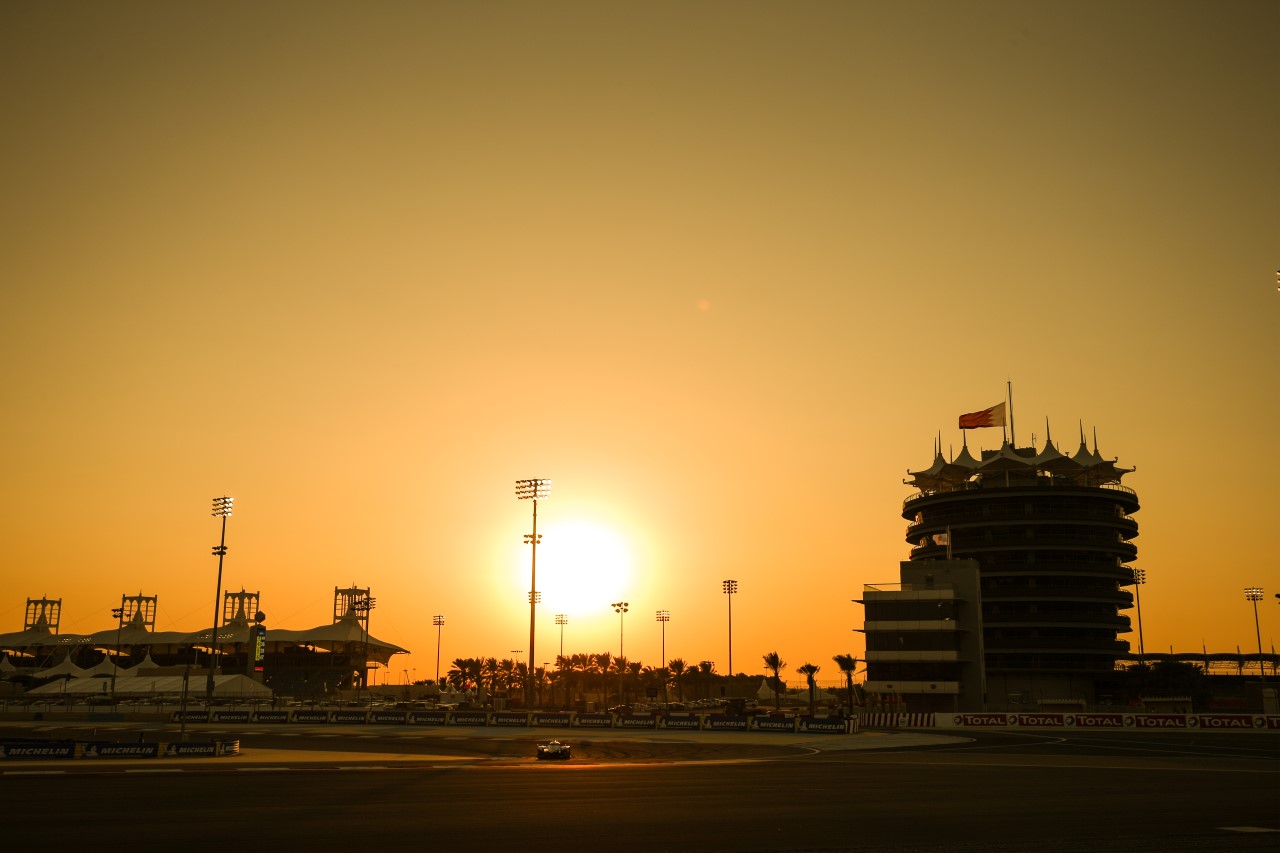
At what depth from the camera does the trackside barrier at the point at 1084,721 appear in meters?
81.9

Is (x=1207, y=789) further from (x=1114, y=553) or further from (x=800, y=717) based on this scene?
(x=1114, y=553)

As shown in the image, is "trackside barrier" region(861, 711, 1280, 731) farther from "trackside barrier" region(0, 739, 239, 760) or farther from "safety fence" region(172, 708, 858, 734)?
"trackside barrier" region(0, 739, 239, 760)

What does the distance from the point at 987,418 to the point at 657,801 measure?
10970 cm

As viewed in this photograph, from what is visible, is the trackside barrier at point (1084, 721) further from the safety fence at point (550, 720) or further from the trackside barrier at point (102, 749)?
the trackside barrier at point (102, 749)

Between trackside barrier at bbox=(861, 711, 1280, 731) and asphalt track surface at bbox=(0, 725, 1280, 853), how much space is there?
32067 mm

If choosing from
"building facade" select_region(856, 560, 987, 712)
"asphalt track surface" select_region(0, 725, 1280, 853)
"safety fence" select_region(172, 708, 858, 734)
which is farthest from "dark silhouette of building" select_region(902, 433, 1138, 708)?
"asphalt track surface" select_region(0, 725, 1280, 853)

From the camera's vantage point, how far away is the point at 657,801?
28.6 metres

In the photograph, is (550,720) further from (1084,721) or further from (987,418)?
(987,418)

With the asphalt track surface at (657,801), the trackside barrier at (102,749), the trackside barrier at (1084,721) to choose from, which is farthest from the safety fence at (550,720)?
the trackside barrier at (102,749)

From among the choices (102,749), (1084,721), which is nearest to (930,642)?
(1084,721)

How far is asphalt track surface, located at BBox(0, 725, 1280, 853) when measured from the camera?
21.0m

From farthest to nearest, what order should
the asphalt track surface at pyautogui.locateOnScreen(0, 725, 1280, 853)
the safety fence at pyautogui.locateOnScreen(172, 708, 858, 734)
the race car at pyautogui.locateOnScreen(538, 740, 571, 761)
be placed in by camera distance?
the safety fence at pyautogui.locateOnScreen(172, 708, 858, 734) → the race car at pyautogui.locateOnScreen(538, 740, 571, 761) → the asphalt track surface at pyautogui.locateOnScreen(0, 725, 1280, 853)

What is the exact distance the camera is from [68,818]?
23.4 m

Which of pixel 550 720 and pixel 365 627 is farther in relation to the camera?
pixel 365 627
